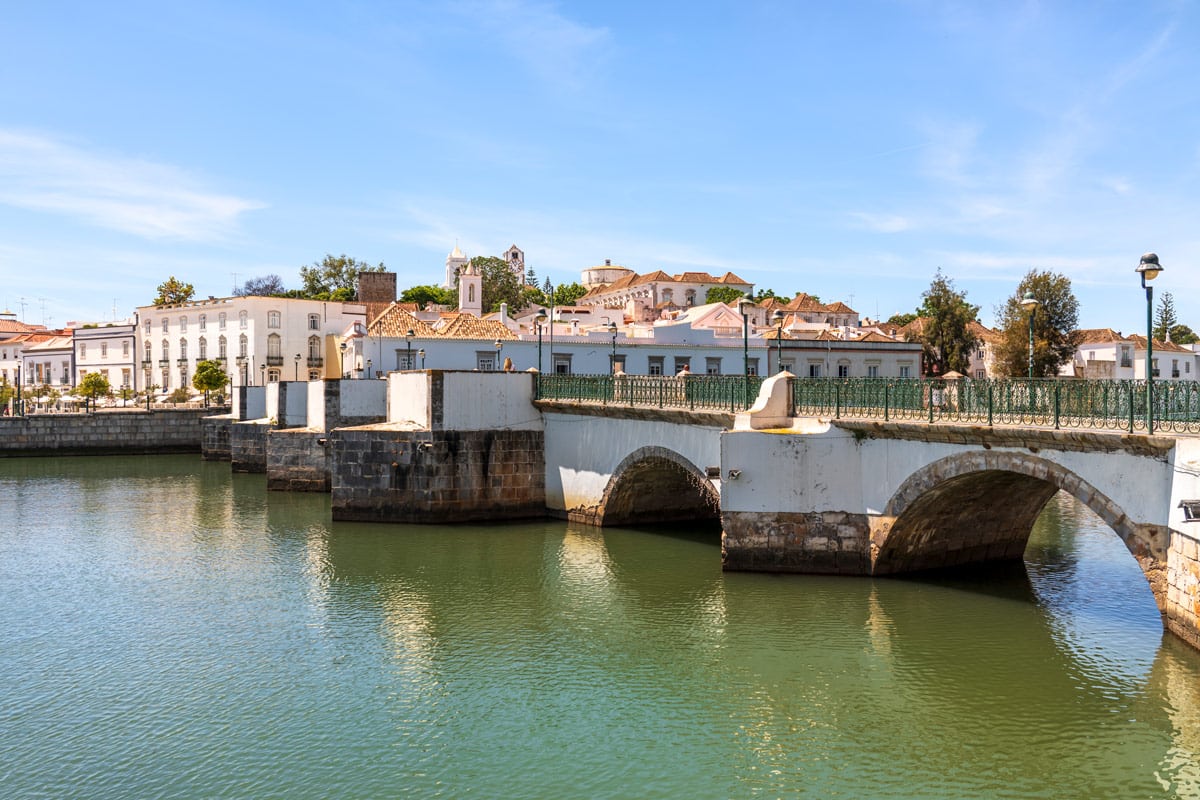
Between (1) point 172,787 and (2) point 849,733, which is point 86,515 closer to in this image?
(1) point 172,787

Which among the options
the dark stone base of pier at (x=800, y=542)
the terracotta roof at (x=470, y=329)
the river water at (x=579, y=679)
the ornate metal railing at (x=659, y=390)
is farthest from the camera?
the terracotta roof at (x=470, y=329)

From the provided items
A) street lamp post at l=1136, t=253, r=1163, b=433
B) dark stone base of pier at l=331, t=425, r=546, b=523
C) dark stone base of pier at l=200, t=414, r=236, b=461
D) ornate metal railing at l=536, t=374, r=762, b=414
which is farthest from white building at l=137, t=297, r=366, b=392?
street lamp post at l=1136, t=253, r=1163, b=433

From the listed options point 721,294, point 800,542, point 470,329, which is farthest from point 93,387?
point 721,294

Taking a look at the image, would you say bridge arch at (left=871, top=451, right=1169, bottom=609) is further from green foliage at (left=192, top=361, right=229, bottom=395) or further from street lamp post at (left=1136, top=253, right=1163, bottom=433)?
green foliage at (left=192, top=361, right=229, bottom=395)

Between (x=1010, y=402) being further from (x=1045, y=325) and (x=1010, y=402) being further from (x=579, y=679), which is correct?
(x=1045, y=325)

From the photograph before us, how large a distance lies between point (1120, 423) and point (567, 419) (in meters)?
15.6

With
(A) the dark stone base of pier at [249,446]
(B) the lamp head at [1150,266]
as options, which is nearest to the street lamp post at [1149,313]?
(B) the lamp head at [1150,266]

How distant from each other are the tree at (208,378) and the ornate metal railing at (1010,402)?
5125 centimetres

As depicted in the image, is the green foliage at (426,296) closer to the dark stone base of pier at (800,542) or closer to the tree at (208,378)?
the tree at (208,378)

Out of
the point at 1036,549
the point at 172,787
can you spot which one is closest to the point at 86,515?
the point at 172,787

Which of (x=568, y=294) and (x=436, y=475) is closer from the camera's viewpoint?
(x=436, y=475)

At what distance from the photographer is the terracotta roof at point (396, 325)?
44250 mm

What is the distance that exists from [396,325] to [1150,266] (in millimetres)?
35368

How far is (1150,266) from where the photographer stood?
13828 mm
